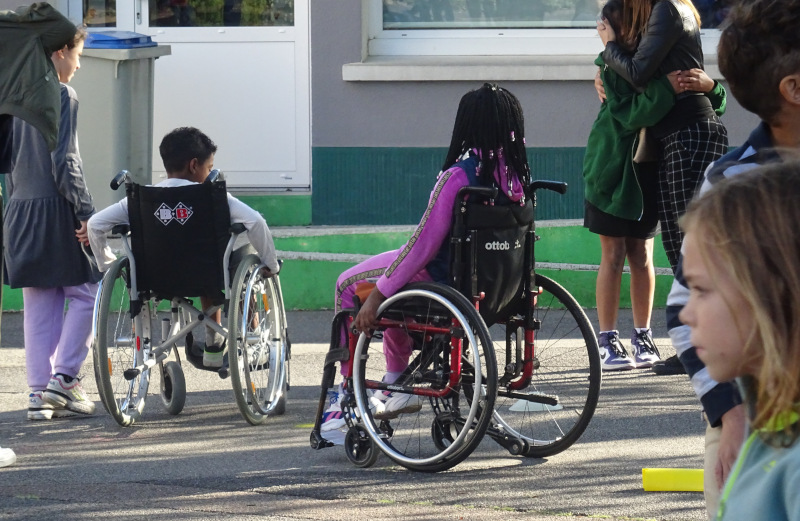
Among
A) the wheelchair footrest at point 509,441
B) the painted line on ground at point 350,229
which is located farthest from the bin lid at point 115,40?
the wheelchair footrest at point 509,441

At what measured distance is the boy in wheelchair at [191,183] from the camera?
221 inches

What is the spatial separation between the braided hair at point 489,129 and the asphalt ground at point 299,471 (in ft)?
3.72

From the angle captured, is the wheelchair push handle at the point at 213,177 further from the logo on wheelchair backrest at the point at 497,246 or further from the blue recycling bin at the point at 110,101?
the blue recycling bin at the point at 110,101

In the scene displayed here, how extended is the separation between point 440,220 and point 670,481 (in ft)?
3.95

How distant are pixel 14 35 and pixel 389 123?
4.64 metres

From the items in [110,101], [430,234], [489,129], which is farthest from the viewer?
[110,101]

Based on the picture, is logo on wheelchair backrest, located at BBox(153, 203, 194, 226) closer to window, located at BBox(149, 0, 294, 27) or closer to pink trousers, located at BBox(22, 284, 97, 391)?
pink trousers, located at BBox(22, 284, 97, 391)

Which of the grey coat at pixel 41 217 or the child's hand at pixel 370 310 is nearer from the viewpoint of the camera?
the child's hand at pixel 370 310

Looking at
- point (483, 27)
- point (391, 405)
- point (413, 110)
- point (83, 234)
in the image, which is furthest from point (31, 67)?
point (483, 27)

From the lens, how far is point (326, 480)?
15.2ft

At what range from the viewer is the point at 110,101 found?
28.8 ft

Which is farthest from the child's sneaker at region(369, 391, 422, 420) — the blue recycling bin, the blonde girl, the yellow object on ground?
the blue recycling bin

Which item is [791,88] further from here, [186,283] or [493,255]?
[186,283]

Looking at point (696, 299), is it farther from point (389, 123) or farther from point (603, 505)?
point (389, 123)
